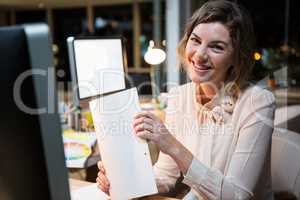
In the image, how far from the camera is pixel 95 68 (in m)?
1.71

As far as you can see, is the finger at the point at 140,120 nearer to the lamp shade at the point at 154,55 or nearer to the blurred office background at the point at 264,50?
the blurred office background at the point at 264,50

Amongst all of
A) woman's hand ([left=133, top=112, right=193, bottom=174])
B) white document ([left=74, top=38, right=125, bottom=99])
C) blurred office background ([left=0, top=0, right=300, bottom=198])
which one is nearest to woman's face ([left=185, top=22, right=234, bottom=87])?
woman's hand ([left=133, top=112, right=193, bottom=174])

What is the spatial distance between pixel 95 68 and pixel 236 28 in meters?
0.90

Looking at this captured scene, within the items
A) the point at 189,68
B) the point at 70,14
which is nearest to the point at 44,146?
the point at 189,68

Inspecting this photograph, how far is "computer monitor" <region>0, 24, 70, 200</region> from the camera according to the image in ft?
1.35

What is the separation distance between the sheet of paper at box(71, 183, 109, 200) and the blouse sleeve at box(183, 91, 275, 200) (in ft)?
0.91

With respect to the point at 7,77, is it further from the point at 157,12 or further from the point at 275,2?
the point at 275,2

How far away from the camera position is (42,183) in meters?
0.45

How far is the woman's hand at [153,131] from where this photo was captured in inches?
31.9

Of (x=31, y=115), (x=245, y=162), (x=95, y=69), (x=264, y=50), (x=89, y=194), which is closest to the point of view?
(x=31, y=115)

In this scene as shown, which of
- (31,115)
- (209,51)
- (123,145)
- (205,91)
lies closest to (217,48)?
(209,51)

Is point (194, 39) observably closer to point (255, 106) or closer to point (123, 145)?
point (255, 106)

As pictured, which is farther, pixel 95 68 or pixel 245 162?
pixel 95 68

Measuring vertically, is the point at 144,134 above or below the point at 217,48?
below
